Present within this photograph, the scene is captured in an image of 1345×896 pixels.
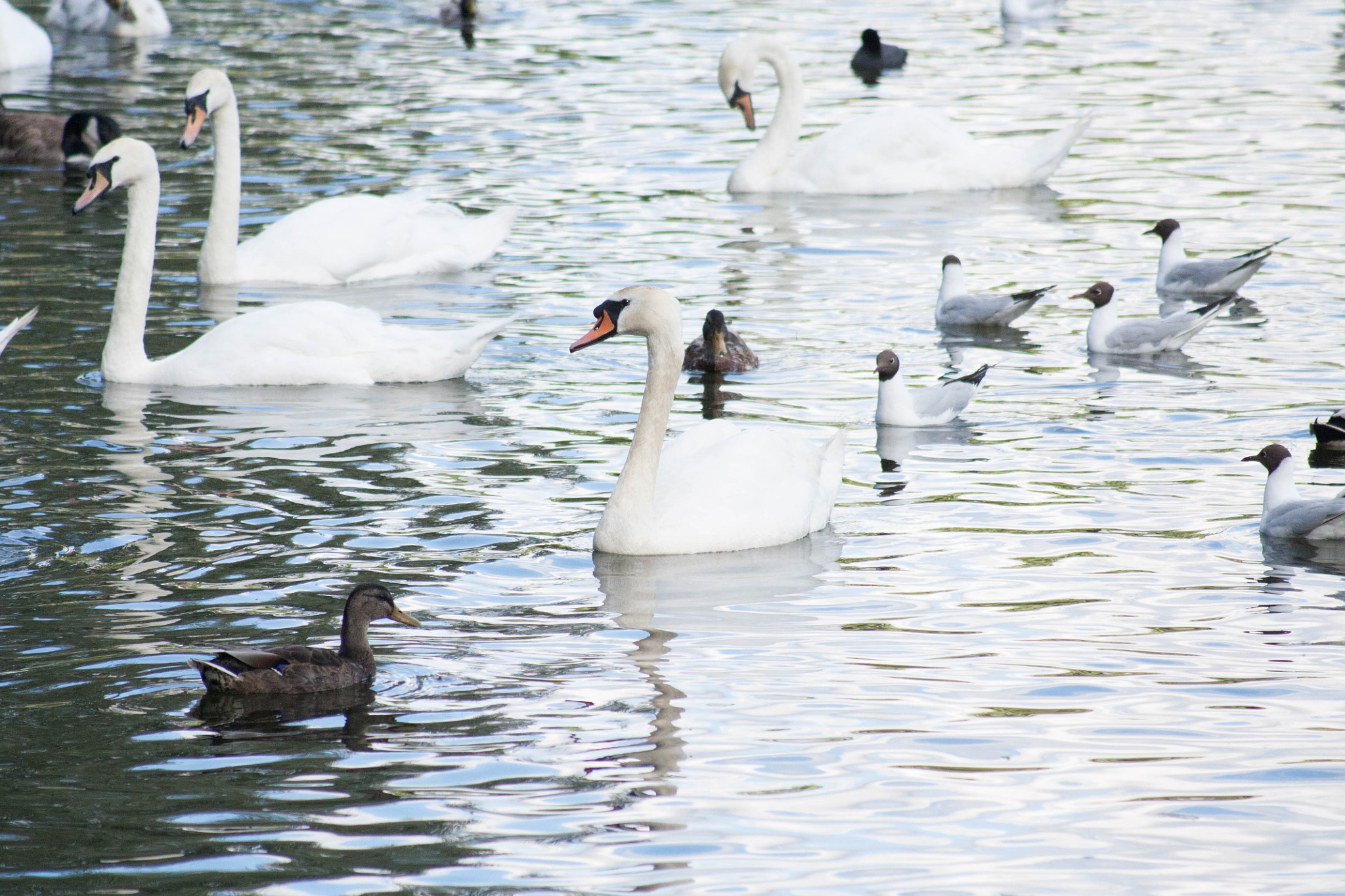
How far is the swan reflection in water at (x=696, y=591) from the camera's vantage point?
7.59 meters

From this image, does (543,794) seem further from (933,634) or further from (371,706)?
(933,634)

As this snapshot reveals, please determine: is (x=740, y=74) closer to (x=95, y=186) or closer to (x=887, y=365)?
(x=95, y=186)

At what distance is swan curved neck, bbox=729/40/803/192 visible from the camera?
1905 centimetres

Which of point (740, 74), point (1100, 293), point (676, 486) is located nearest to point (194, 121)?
point (740, 74)

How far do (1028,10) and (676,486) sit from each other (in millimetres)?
22957

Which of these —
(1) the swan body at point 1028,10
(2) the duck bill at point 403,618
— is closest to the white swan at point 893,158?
(1) the swan body at point 1028,10

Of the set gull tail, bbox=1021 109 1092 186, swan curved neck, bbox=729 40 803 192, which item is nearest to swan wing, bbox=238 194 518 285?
swan curved neck, bbox=729 40 803 192

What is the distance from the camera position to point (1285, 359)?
1252 cm

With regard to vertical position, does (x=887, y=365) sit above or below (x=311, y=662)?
above

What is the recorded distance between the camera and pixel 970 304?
13.5m

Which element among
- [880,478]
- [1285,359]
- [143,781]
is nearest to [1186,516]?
[880,478]

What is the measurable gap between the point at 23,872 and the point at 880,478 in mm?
5769

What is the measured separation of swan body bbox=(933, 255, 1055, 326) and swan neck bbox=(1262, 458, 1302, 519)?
435cm

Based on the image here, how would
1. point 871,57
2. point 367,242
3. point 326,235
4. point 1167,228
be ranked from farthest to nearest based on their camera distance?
1. point 871,57
2. point 367,242
3. point 326,235
4. point 1167,228
